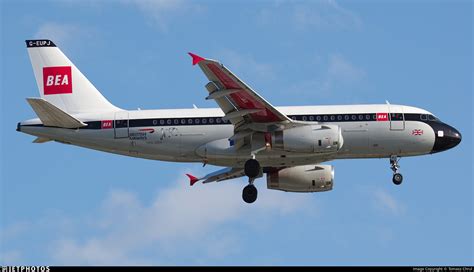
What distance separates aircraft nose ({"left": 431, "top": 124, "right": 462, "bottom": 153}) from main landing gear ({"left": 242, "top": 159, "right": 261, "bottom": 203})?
34.6 ft

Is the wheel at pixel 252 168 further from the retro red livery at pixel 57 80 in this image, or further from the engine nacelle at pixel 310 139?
the retro red livery at pixel 57 80

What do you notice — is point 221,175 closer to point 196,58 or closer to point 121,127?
point 121,127

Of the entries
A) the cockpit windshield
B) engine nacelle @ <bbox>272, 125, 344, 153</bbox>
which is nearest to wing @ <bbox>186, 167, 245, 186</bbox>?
engine nacelle @ <bbox>272, 125, 344, 153</bbox>

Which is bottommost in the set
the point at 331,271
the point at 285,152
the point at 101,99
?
the point at 331,271

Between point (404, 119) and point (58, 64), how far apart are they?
69.0ft

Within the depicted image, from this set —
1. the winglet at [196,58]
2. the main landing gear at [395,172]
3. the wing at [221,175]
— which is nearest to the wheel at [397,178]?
the main landing gear at [395,172]

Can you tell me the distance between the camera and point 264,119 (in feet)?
187

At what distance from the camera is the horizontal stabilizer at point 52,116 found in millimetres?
57406


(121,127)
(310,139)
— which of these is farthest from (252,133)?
(121,127)

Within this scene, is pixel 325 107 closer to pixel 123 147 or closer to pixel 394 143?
pixel 394 143

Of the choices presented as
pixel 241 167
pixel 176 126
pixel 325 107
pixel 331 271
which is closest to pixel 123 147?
pixel 176 126

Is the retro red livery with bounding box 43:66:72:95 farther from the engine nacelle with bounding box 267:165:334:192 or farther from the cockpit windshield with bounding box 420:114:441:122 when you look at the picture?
the cockpit windshield with bounding box 420:114:441:122

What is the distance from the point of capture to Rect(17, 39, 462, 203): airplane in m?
56.7

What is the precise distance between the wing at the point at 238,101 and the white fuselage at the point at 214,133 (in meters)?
1.74
